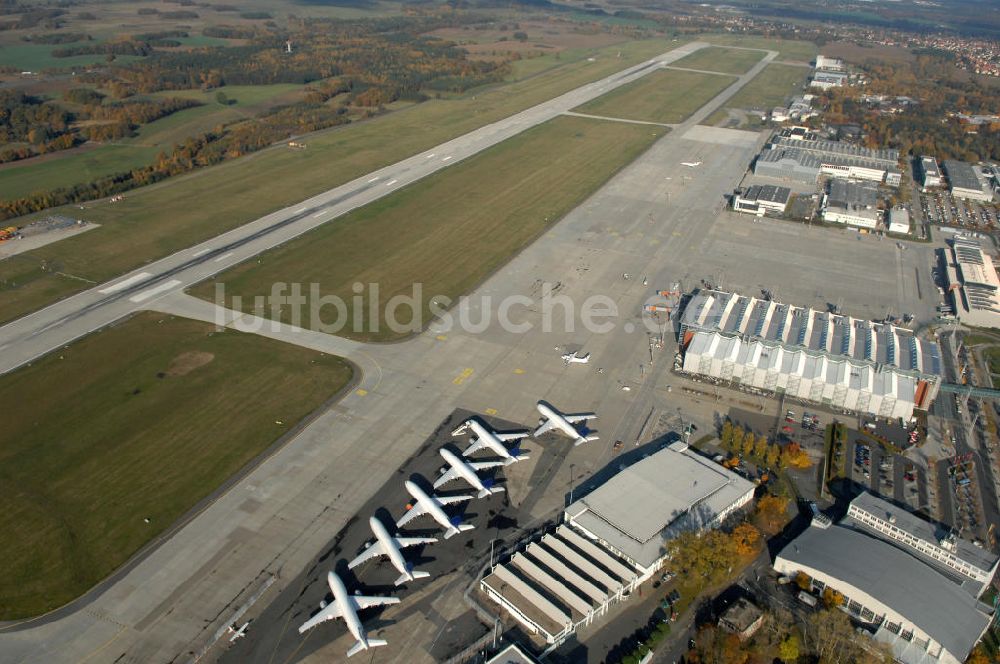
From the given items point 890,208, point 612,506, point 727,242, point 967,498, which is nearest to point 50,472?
point 612,506

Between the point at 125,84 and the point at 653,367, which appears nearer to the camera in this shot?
the point at 653,367

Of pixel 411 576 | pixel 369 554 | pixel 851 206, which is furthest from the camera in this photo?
pixel 851 206

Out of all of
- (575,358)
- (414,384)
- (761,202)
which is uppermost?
(761,202)

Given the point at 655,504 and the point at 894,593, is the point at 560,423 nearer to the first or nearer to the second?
the point at 655,504

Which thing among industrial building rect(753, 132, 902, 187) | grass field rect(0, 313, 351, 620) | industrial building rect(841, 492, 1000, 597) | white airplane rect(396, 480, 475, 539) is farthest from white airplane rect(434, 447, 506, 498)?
industrial building rect(753, 132, 902, 187)

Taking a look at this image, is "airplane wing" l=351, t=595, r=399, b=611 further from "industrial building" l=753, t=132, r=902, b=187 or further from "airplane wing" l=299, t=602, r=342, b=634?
"industrial building" l=753, t=132, r=902, b=187

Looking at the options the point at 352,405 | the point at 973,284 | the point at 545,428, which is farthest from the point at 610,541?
the point at 973,284

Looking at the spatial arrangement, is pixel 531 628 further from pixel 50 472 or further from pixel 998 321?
pixel 998 321
